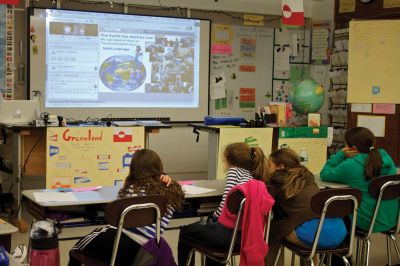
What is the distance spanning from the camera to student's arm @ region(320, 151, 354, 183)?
3.74 m

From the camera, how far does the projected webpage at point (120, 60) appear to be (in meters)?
6.43

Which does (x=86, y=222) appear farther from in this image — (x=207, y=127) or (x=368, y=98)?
(x=368, y=98)

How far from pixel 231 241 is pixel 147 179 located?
0.56m

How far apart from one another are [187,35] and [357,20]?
2108mm

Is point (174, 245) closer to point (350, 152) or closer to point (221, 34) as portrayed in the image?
point (350, 152)

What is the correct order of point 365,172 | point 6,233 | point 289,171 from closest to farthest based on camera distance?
1. point 6,233
2. point 289,171
3. point 365,172

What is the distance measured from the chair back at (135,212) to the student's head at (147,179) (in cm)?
16

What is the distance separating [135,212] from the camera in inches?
106

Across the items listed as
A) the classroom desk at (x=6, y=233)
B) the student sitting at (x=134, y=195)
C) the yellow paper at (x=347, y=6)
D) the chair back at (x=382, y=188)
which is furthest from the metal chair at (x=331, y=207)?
the yellow paper at (x=347, y=6)

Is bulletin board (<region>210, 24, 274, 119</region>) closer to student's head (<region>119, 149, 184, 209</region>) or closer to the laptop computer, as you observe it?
the laptop computer

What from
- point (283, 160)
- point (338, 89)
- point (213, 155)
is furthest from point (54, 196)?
point (338, 89)

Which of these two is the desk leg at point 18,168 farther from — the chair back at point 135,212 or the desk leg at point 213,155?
the chair back at point 135,212

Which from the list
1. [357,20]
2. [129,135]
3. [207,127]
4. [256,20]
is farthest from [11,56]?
[357,20]

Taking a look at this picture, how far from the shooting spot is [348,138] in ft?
12.8
